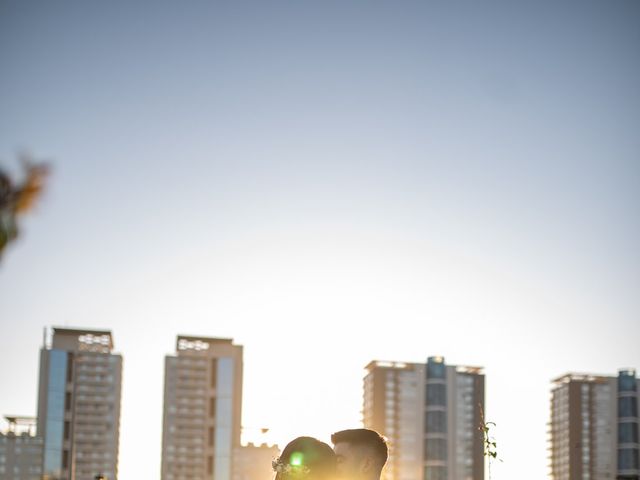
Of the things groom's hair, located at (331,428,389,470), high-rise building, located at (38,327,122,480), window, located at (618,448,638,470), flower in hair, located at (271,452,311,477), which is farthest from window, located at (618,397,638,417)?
flower in hair, located at (271,452,311,477)

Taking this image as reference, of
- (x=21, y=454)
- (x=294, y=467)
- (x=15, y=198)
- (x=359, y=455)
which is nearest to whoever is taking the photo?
(x=15, y=198)

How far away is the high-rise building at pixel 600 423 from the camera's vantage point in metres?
106

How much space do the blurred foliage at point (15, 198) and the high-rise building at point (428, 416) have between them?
99783 millimetres

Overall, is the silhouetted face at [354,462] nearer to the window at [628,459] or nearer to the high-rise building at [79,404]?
the high-rise building at [79,404]

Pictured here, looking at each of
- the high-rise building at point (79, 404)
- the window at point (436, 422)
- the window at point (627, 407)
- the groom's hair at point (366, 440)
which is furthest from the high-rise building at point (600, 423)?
the groom's hair at point (366, 440)

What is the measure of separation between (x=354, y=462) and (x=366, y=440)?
0.09m

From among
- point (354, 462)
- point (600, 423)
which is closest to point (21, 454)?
point (600, 423)

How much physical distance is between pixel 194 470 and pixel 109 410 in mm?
9900

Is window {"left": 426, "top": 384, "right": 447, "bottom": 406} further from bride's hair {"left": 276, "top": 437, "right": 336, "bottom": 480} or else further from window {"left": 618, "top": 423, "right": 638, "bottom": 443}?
bride's hair {"left": 276, "top": 437, "right": 336, "bottom": 480}

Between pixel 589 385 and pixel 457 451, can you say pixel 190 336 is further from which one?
pixel 589 385

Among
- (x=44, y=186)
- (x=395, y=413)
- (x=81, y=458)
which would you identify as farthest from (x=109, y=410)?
(x=44, y=186)

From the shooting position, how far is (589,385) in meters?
109

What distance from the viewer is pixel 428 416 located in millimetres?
101250

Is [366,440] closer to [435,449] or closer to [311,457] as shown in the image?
[311,457]
